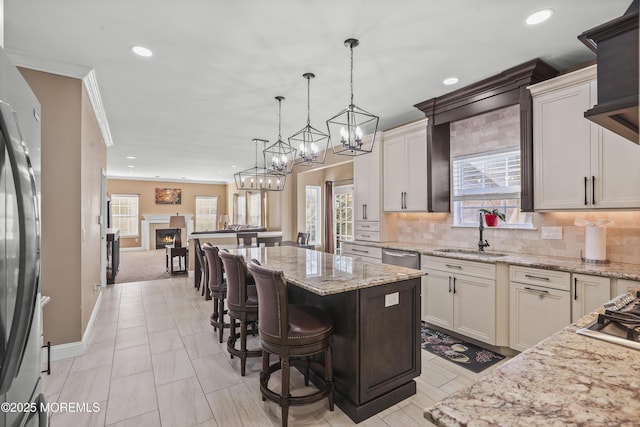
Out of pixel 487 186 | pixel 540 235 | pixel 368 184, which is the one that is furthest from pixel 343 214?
pixel 540 235

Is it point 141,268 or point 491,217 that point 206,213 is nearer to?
point 141,268

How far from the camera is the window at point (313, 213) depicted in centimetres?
821

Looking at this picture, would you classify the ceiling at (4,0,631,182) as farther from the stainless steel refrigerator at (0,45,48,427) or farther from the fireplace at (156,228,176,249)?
the fireplace at (156,228,176,249)

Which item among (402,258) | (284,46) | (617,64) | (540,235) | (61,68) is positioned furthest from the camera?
(402,258)

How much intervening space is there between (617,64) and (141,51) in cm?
316

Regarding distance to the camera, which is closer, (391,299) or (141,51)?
(391,299)

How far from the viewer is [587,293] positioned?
237cm

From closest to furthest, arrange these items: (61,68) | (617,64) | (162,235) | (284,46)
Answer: (617,64), (284,46), (61,68), (162,235)

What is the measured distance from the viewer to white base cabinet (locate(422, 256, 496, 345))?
2947 millimetres

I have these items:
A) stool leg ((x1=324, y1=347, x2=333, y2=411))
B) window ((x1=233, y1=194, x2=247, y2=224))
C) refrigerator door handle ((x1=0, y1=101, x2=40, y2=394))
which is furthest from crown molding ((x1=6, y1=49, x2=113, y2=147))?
window ((x1=233, y1=194, x2=247, y2=224))

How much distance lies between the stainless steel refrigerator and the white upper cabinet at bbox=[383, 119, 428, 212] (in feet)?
12.4

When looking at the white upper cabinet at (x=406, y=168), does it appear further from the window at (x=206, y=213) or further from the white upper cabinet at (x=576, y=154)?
the window at (x=206, y=213)

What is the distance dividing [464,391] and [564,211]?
2845 millimetres

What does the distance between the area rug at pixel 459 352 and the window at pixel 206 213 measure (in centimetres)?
1076
